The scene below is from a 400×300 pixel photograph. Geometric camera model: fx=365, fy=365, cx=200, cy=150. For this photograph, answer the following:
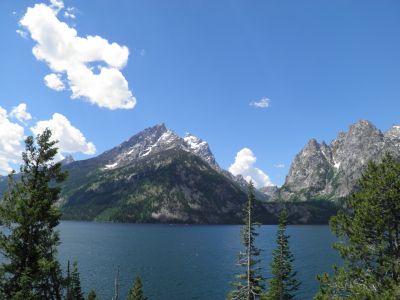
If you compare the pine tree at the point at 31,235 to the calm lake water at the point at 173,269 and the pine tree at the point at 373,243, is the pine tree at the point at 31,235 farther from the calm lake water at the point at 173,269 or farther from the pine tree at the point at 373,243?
the calm lake water at the point at 173,269

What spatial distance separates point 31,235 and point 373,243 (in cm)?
2442

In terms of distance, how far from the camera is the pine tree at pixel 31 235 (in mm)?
22797

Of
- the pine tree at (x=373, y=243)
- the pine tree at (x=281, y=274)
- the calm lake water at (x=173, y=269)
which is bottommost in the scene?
the calm lake water at (x=173, y=269)

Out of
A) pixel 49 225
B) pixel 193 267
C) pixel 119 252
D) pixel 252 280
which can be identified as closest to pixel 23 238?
pixel 49 225

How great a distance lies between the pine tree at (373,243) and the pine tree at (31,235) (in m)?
19.9

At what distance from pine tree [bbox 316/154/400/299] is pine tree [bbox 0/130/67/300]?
65.4ft

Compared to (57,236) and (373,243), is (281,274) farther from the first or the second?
(57,236)

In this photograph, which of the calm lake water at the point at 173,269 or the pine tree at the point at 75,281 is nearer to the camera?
the pine tree at the point at 75,281

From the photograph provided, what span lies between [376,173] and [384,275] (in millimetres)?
7597

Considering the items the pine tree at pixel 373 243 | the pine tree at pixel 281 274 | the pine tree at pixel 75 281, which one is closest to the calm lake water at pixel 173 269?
the pine tree at pixel 75 281

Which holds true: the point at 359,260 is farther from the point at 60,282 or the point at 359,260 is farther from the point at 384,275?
the point at 60,282

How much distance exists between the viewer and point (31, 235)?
934 inches

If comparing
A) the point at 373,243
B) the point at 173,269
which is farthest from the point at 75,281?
the point at 173,269

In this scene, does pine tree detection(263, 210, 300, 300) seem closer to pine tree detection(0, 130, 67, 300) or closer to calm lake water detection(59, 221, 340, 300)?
calm lake water detection(59, 221, 340, 300)
